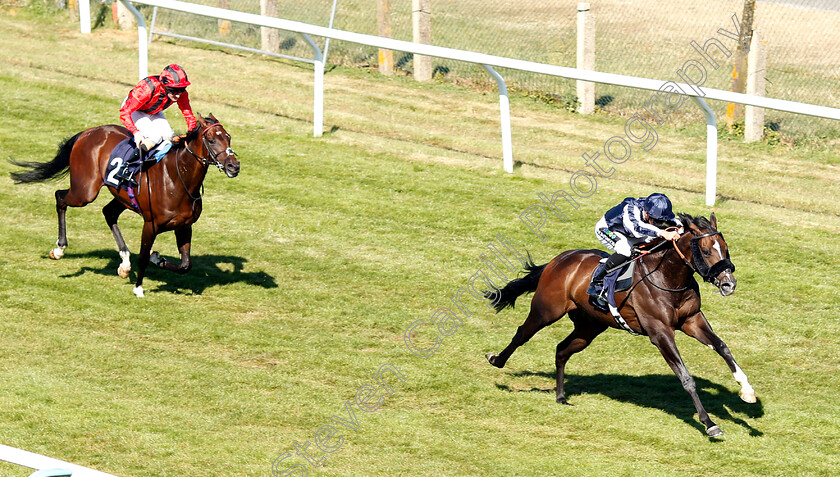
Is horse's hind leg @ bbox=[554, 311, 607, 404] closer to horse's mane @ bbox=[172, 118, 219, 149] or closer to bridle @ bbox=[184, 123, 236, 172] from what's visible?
bridle @ bbox=[184, 123, 236, 172]

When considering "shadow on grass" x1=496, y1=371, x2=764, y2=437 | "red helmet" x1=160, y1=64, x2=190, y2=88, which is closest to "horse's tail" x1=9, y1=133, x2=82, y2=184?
A: "red helmet" x1=160, y1=64, x2=190, y2=88

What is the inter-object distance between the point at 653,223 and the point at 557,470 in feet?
6.34

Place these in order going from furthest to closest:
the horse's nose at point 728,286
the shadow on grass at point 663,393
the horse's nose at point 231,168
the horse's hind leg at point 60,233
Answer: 1. the horse's hind leg at point 60,233
2. the horse's nose at point 231,168
3. the shadow on grass at point 663,393
4. the horse's nose at point 728,286

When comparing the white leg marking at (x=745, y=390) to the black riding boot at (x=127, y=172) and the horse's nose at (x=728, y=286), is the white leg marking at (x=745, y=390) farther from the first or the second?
the black riding boot at (x=127, y=172)

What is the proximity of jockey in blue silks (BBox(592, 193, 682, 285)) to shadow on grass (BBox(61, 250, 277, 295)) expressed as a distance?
3.79 m

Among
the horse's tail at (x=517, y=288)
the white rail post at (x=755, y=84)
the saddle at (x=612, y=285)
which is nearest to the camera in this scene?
the saddle at (x=612, y=285)

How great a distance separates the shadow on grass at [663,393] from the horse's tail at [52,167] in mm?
5381

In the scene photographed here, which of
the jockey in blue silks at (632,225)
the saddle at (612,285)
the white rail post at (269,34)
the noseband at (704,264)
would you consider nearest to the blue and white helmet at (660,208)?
the jockey in blue silks at (632,225)

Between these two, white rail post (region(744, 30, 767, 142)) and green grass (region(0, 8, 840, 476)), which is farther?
white rail post (region(744, 30, 767, 142))

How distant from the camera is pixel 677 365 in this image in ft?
21.6

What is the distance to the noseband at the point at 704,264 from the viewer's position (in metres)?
6.25

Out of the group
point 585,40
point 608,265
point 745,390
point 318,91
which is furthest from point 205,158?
point 585,40

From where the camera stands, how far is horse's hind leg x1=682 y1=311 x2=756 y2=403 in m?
6.38

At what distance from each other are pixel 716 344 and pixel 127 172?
5.69m
